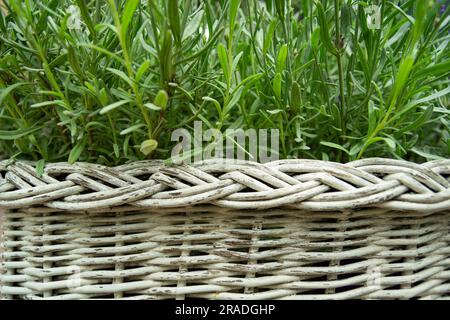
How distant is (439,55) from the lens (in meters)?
0.41

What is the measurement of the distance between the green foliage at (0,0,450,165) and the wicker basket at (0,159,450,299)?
0.03 metres

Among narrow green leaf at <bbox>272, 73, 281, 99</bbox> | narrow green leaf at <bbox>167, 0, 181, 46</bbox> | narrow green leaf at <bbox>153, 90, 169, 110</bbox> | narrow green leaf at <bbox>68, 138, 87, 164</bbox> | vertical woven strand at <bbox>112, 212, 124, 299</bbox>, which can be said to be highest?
narrow green leaf at <bbox>167, 0, 181, 46</bbox>

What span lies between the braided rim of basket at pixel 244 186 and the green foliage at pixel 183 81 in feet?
0.06

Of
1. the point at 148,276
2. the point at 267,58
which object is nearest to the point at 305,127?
the point at 267,58

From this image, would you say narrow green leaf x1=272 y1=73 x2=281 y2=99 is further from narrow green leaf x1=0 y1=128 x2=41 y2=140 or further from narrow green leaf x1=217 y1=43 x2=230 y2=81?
narrow green leaf x1=0 y1=128 x2=41 y2=140

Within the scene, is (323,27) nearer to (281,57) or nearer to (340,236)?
(281,57)

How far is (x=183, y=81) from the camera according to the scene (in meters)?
0.36

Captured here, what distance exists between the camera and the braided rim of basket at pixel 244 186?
340mm

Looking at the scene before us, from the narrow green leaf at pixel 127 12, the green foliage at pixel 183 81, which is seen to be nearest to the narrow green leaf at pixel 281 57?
the green foliage at pixel 183 81

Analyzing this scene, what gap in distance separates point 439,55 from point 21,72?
0.37 m

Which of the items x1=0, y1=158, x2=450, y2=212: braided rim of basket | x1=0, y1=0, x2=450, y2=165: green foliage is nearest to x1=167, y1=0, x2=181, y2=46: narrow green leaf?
x1=0, y1=0, x2=450, y2=165: green foliage

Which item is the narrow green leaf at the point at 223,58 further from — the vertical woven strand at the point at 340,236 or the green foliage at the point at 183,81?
the vertical woven strand at the point at 340,236

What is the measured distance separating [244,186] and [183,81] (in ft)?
0.32

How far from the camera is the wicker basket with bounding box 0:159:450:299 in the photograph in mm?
345
